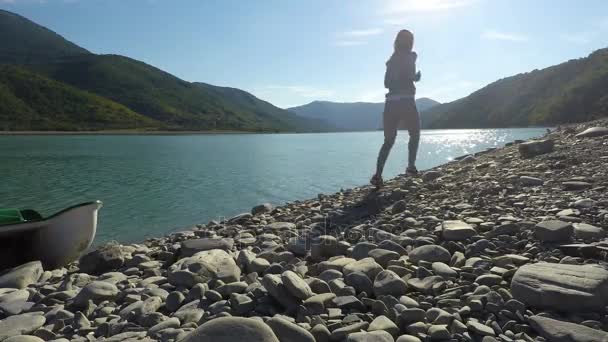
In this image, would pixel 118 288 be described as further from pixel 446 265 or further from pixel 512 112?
pixel 512 112

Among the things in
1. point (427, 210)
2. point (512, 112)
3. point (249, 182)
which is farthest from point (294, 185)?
point (512, 112)

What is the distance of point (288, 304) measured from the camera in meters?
3.79

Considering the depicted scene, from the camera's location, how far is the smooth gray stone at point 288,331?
3.11m

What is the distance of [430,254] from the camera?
4.67 metres

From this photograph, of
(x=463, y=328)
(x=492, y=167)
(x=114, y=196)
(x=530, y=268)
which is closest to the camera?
(x=463, y=328)

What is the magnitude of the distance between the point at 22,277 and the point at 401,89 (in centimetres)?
808

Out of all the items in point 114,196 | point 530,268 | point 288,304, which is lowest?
point 114,196

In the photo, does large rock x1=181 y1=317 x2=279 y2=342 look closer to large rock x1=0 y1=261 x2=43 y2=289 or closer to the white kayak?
large rock x1=0 y1=261 x2=43 y2=289

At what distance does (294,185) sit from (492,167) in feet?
31.7

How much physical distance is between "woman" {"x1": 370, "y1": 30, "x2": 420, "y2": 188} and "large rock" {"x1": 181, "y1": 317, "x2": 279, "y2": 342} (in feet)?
22.3

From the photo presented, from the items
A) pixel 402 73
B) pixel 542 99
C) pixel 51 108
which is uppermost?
pixel 542 99

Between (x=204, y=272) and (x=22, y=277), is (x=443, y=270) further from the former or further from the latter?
(x=22, y=277)

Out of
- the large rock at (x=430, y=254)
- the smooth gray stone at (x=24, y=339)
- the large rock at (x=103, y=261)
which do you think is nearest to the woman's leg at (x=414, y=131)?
the large rock at (x=430, y=254)

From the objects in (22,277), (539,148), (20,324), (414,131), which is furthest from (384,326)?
(539,148)
